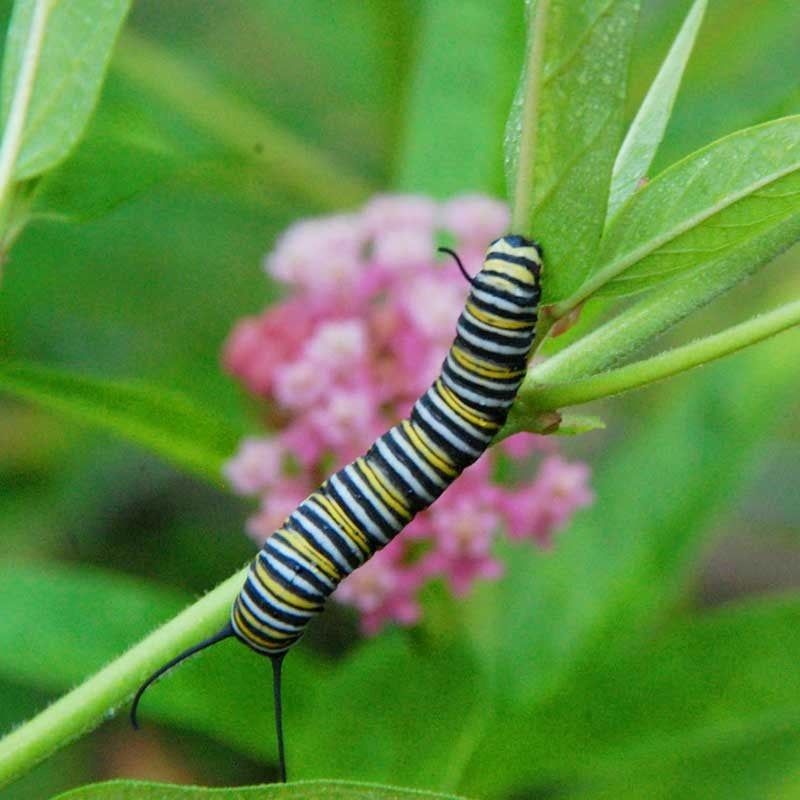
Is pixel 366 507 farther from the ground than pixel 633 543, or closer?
farther from the ground

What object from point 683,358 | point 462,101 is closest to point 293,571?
point 683,358

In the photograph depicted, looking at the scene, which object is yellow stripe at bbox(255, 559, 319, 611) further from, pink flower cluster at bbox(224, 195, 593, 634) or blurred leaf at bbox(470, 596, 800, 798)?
blurred leaf at bbox(470, 596, 800, 798)

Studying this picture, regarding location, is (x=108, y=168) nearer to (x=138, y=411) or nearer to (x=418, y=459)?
(x=138, y=411)

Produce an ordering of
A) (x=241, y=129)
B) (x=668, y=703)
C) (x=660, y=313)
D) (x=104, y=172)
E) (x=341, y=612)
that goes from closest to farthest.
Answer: (x=660, y=313) < (x=104, y=172) < (x=668, y=703) < (x=341, y=612) < (x=241, y=129)

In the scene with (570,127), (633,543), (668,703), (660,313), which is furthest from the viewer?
(633,543)

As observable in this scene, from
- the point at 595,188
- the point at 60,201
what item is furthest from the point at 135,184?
the point at 595,188

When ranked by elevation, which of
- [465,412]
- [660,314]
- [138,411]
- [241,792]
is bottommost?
[138,411]

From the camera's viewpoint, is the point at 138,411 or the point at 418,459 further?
the point at 138,411

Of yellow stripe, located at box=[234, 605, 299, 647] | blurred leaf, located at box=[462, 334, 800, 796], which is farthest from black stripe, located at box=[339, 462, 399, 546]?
blurred leaf, located at box=[462, 334, 800, 796]
